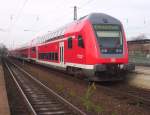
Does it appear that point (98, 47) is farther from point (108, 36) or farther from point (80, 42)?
point (80, 42)

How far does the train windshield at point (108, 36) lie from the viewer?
648 inches

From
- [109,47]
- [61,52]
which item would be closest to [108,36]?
[109,47]

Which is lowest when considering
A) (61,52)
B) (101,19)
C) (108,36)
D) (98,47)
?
(61,52)

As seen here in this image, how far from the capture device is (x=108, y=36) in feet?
55.0

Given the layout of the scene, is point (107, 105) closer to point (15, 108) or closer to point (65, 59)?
point (15, 108)

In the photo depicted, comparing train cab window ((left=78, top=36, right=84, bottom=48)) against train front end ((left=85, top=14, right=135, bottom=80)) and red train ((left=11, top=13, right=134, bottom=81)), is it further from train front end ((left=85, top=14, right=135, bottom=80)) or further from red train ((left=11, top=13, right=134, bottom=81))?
train front end ((left=85, top=14, right=135, bottom=80))

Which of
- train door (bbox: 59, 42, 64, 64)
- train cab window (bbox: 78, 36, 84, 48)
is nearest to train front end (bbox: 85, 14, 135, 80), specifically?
train cab window (bbox: 78, 36, 84, 48)

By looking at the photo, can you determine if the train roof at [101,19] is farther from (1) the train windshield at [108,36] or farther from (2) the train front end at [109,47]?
(1) the train windshield at [108,36]

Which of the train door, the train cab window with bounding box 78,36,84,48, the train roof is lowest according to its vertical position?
the train door

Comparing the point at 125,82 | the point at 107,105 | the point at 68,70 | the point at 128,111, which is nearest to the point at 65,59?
the point at 68,70

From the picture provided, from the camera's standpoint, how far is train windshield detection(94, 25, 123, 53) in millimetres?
16453

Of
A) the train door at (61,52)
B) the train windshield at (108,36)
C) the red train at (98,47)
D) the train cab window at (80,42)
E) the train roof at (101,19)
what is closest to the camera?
the red train at (98,47)

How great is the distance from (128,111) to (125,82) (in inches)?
343

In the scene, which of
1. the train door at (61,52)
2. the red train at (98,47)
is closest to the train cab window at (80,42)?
the red train at (98,47)
